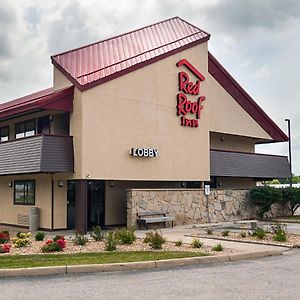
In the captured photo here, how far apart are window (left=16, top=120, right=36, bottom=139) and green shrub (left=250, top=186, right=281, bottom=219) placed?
531 inches

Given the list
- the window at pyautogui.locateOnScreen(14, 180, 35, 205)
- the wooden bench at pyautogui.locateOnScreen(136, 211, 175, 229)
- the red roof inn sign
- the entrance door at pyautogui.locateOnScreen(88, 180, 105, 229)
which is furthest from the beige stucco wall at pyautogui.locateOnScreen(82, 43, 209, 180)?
the window at pyautogui.locateOnScreen(14, 180, 35, 205)

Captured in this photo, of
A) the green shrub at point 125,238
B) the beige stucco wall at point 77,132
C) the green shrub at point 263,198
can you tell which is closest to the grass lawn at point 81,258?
the green shrub at point 125,238

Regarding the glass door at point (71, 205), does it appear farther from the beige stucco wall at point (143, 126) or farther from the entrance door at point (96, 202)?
the beige stucco wall at point (143, 126)

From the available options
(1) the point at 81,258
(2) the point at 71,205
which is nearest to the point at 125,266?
(1) the point at 81,258

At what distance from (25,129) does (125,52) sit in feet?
21.5

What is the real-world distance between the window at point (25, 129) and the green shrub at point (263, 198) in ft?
44.3

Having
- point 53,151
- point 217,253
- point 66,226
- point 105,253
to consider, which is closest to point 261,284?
point 217,253

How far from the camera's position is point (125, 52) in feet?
82.5

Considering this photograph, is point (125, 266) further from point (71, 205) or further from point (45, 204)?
point (45, 204)

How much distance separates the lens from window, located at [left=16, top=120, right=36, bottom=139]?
2509cm

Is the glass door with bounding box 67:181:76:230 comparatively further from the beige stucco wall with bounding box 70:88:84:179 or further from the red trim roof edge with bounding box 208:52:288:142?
the red trim roof edge with bounding box 208:52:288:142

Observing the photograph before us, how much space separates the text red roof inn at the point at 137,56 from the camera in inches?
877

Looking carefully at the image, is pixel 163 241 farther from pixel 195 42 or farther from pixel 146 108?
pixel 195 42

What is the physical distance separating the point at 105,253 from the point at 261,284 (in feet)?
16.5
